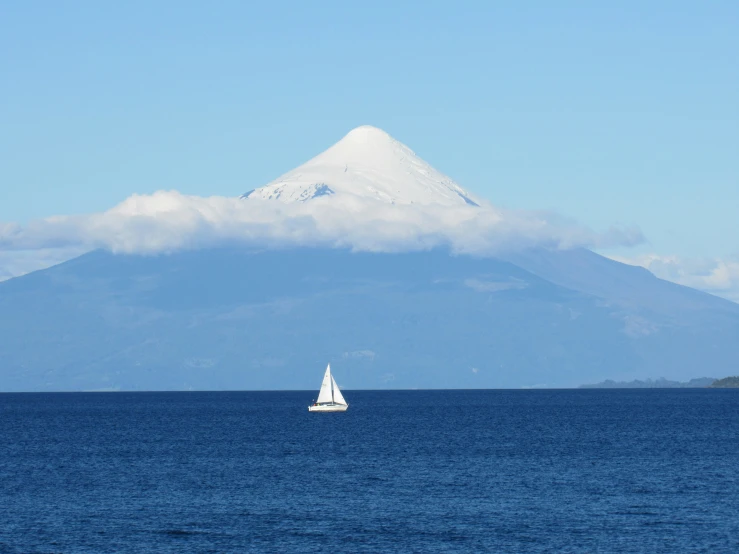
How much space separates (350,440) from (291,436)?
11.4m

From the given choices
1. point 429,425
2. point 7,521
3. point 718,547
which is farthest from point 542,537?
point 429,425

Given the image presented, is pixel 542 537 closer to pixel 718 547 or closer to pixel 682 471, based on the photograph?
pixel 718 547

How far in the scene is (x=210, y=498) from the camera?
8456cm

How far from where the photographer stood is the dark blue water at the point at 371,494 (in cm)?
6906

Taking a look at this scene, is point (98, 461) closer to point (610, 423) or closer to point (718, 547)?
point (718, 547)

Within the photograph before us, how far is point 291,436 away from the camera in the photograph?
149 meters

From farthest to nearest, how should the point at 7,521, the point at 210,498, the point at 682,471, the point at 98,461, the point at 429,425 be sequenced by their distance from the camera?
the point at 429,425, the point at 98,461, the point at 682,471, the point at 210,498, the point at 7,521

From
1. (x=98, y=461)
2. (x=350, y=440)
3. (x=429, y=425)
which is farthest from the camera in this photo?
(x=429, y=425)

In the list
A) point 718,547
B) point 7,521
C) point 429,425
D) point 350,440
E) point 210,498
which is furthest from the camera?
point 429,425

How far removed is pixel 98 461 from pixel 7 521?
38414 mm

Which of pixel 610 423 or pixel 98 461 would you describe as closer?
pixel 98 461

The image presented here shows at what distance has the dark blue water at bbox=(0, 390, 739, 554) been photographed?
69062 millimetres

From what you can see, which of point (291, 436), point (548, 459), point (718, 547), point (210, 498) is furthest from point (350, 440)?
point (718, 547)

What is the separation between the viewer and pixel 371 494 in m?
86.8
